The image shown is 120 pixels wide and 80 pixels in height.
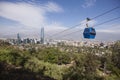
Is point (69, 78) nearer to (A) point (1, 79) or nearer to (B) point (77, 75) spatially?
(B) point (77, 75)

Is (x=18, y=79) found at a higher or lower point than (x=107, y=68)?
higher

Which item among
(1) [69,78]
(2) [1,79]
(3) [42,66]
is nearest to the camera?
(2) [1,79]

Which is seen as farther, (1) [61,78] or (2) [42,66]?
(2) [42,66]

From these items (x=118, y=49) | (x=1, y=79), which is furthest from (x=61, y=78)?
(x=118, y=49)

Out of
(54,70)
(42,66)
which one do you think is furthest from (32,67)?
(54,70)

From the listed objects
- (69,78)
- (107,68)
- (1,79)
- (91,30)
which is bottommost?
(107,68)

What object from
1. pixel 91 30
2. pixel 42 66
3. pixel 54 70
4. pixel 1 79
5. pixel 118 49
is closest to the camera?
pixel 91 30

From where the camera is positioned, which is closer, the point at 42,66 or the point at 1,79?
the point at 1,79

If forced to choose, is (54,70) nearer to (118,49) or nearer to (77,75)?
(77,75)

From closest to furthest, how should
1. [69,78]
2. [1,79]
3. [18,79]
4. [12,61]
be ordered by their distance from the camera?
[1,79] < [18,79] < [69,78] < [12,61]
